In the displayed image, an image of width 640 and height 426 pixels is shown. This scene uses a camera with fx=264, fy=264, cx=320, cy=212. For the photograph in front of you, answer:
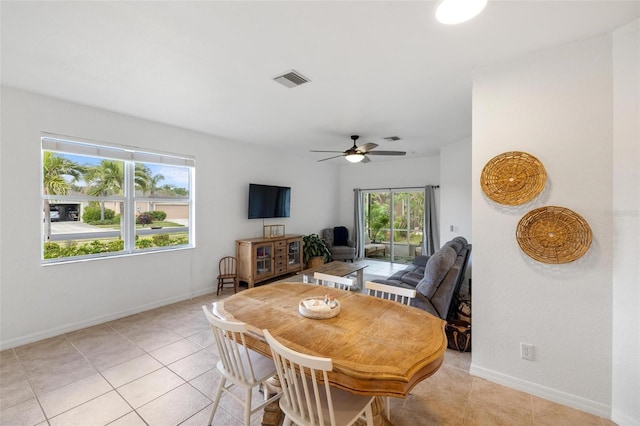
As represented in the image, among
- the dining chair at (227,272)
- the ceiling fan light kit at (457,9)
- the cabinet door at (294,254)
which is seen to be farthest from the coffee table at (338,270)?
the ceiling fan light kit at (457,9)

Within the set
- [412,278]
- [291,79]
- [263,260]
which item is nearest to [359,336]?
[291,79]

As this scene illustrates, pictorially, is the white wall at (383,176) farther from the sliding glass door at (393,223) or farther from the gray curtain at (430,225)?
the gray curtain at (430,225)

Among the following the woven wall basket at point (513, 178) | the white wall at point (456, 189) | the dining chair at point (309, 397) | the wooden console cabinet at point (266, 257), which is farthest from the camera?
the white wall at point (456, 189)

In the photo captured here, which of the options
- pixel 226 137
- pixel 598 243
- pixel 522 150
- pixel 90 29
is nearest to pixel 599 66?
pixel 522 150

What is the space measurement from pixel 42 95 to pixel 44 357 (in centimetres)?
275

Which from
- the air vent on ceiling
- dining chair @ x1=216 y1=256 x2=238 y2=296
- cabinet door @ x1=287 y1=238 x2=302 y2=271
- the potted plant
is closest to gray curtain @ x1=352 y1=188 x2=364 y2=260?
the potted plant

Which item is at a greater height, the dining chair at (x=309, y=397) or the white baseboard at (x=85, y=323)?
the dining chair at (x=309, y=397)

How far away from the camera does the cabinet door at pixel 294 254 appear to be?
5602mm

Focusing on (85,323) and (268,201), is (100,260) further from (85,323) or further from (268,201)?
(268,201)

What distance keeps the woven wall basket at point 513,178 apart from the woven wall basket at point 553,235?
162 millimetres

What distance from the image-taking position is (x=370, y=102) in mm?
3119

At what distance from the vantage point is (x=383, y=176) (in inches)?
285

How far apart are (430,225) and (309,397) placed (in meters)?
5.82

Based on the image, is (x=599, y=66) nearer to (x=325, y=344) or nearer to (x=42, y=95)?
(x=325, y=344)
